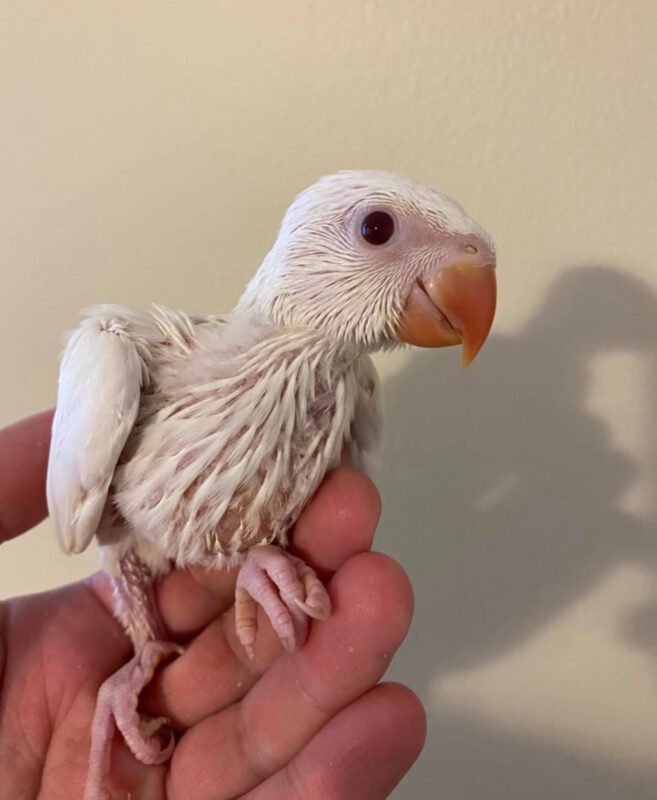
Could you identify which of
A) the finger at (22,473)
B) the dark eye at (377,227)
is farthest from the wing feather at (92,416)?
the dark eye at (377,227)

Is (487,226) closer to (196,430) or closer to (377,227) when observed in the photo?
(377,227)

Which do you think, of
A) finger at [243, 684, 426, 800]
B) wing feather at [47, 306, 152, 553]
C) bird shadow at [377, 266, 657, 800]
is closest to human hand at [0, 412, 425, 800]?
finger at [243, 684, 426, 800]

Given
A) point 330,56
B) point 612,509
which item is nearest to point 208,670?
point 612,509

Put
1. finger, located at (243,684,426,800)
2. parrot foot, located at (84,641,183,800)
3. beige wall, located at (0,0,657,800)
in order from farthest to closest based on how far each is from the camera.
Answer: beige wall, located at (0,0,657,800), parrot foot, located at (84,641,183,800), finger, located at (243,684,426,800)

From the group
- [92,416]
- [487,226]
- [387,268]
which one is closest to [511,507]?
[487,226]

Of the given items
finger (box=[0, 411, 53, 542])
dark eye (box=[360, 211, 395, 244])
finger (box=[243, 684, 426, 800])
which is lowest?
finger (box=[243, 684, 426, 800])

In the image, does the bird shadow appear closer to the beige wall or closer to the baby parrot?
the beige wall

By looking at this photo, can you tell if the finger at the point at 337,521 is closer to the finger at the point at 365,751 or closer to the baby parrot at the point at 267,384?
the baby parrot at the point at 267,384
